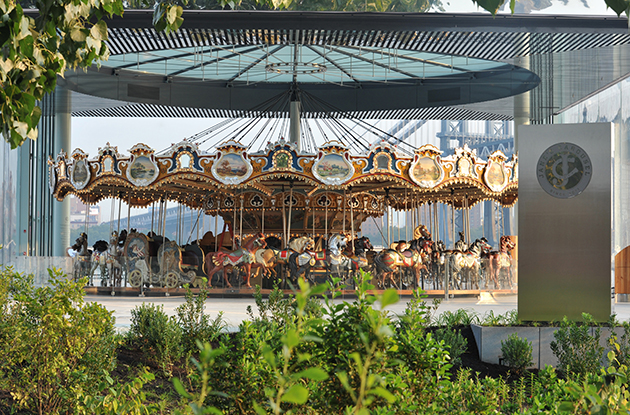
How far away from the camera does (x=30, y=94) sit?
3.43 m

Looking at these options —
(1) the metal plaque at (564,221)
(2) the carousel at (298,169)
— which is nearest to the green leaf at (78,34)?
(1) the metal plaque at (564,221)

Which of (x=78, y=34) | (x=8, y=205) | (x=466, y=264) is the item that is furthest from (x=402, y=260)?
(x=8, y=205)

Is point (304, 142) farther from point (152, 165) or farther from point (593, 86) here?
point (593, 86)

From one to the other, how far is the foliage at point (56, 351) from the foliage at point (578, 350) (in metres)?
4.29

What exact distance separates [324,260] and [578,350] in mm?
10154

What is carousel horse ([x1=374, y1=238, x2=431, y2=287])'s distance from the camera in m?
16.4

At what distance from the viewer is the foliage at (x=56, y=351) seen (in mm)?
4125

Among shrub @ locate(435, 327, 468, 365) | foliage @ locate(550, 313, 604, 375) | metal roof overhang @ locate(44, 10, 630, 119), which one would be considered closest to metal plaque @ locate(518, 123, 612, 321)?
foliage @ locate(550, 313, 604, 375)

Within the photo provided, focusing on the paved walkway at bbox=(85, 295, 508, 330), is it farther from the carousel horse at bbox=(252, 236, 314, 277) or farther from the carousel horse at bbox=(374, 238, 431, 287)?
the carousel horse at bbox=(252, 236, 314, 277)

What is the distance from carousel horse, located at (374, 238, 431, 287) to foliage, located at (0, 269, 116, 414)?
12.2m

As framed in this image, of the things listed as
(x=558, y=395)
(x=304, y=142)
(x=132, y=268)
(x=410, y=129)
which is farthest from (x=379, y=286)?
(x=410, y=129)

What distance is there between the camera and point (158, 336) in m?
6.15

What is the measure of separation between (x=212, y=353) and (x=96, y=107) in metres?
Result: 22.6

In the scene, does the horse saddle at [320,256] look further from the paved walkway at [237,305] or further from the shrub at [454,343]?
the shrub at [454,343]
